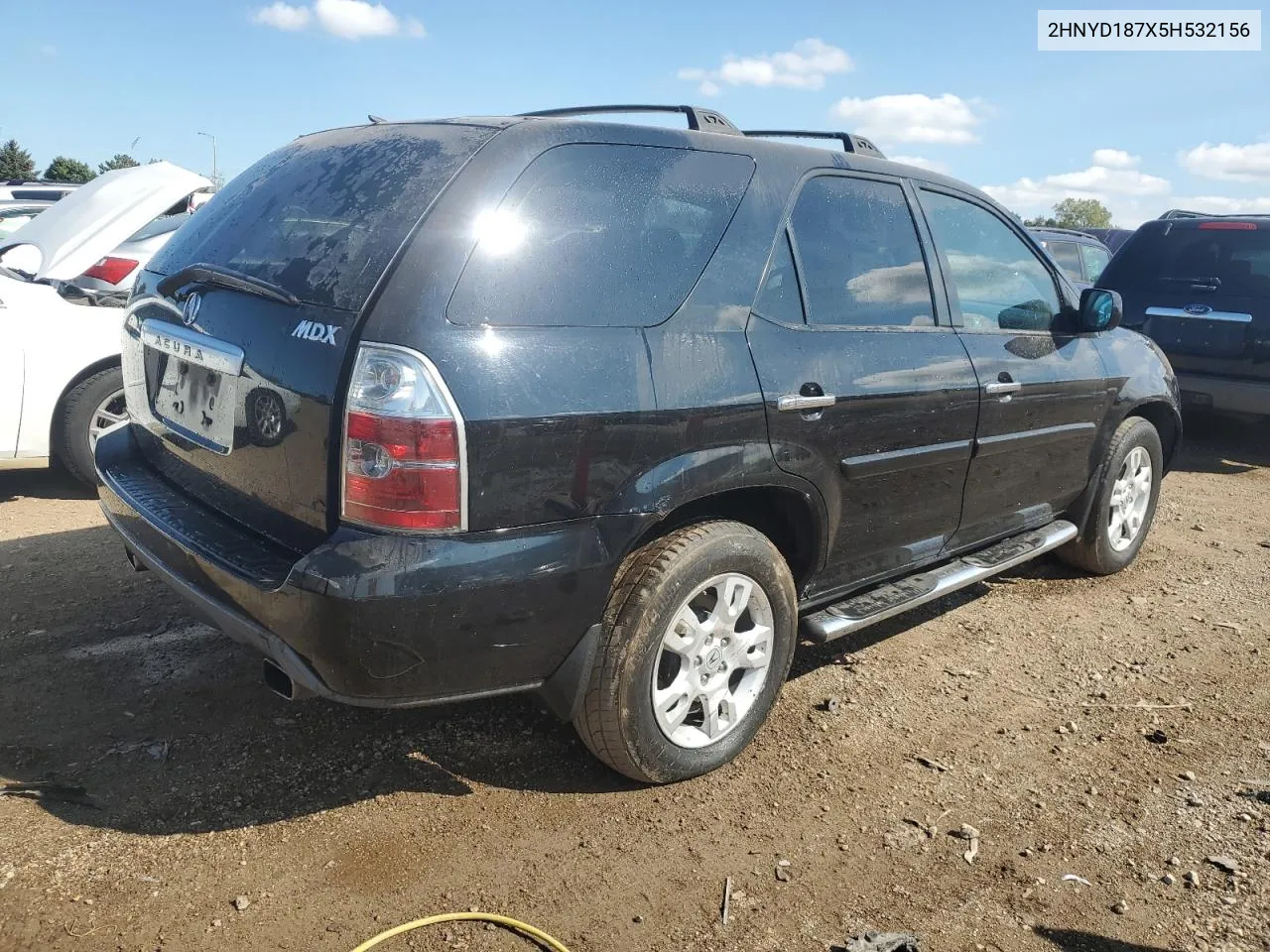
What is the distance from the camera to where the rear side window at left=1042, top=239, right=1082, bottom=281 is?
38.5 ft

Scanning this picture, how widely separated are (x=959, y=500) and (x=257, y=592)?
2.56 metres

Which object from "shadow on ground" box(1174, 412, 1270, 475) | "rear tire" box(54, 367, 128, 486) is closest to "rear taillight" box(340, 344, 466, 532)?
"rear tire" box(54, 367, 128, 486)

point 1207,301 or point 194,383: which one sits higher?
point 1207,301

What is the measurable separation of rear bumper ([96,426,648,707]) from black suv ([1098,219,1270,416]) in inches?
261

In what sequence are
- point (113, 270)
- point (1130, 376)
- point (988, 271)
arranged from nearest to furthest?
point (988, 271)
point (1130, 376)
point (113, 270)

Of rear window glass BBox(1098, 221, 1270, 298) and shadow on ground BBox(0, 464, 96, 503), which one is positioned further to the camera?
rear window glass BBox(1098, 221, 1270, 298)

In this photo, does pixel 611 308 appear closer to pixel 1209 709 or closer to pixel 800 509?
pixel 800 509

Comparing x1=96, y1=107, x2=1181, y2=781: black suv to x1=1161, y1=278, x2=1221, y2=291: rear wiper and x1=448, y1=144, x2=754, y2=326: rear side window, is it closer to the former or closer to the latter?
x1=448, y1=144, x2=754, y2=326: rear side window

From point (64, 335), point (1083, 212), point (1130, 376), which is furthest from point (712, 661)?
point (1083, 212)

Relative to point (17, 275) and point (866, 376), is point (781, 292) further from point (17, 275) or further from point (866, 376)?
point (17, 275)

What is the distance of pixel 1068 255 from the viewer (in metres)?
11.9

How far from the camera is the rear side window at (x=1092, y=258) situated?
1219 cm

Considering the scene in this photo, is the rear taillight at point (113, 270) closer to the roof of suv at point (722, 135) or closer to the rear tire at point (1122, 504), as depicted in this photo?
the roof of suv at point (722, 135)

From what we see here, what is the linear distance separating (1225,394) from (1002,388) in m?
4.77
